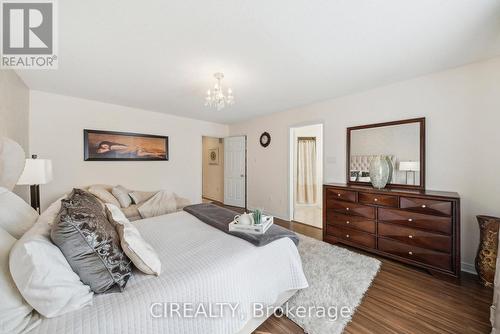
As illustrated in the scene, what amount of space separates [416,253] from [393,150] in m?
1.35

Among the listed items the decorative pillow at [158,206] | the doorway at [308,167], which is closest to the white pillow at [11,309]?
the decorative pillow at [158,206]

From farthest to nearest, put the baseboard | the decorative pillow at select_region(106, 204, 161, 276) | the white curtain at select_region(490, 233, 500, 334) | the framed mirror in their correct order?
the framed mirror, the baseboard, the white curtain at select_region(490, 233, 500, 334), the decorative pillow at select_region(106, 204, 161, 276)

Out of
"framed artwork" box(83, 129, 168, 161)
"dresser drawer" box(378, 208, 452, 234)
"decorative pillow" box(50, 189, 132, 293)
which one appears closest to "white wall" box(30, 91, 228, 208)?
"framed artwork" box(83, 129, 168, 161)

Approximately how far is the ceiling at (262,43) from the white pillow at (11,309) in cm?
170

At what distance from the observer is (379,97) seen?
2.92 m

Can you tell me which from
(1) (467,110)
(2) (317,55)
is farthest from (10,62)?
(1) (467,110)

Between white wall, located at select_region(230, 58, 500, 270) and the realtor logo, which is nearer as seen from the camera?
the realtor logo

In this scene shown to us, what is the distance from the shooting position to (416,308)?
1700mm

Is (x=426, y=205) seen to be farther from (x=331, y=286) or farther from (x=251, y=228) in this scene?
(x=251, y=228)

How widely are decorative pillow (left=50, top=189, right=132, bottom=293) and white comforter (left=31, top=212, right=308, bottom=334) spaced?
7 cm

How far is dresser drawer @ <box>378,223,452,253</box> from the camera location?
209 centimetres

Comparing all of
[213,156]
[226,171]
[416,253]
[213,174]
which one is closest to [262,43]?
[416,253]

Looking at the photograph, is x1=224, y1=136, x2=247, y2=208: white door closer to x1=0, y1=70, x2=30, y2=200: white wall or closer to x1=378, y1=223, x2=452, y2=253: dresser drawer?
x1=378, y1=223, x2=452, y2=253: dresser drawer

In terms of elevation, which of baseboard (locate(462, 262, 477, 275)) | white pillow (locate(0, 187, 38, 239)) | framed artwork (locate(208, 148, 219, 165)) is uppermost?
framed artwork (locate(208, 148, 219, 165))
